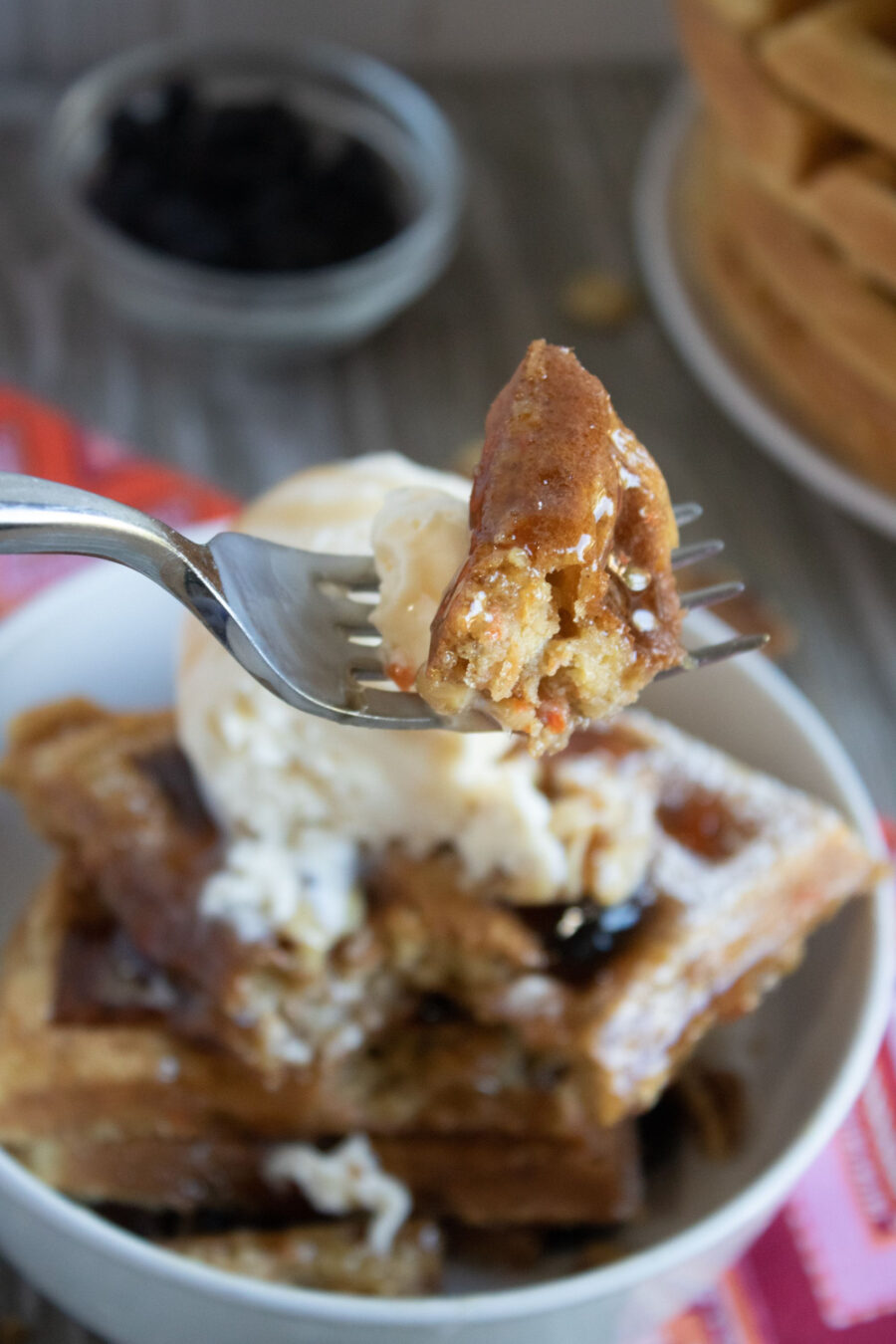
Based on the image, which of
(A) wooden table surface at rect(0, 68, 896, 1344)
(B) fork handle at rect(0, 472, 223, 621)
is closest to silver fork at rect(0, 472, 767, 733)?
(B) fork handle at rect(0, 472, 223, 621)

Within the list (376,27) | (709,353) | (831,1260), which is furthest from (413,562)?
(376,27)

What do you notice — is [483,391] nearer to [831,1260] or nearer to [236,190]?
[236,190]

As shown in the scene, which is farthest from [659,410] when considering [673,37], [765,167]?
[673,37]

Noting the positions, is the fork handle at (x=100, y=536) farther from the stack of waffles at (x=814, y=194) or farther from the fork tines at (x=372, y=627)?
the stack of waffles at (x=814, y=194)

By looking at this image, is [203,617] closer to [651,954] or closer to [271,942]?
[271,942]

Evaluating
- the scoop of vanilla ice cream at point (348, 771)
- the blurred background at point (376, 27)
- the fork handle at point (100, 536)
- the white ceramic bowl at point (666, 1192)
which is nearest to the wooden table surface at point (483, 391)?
the blurred background at point (376, 27)
